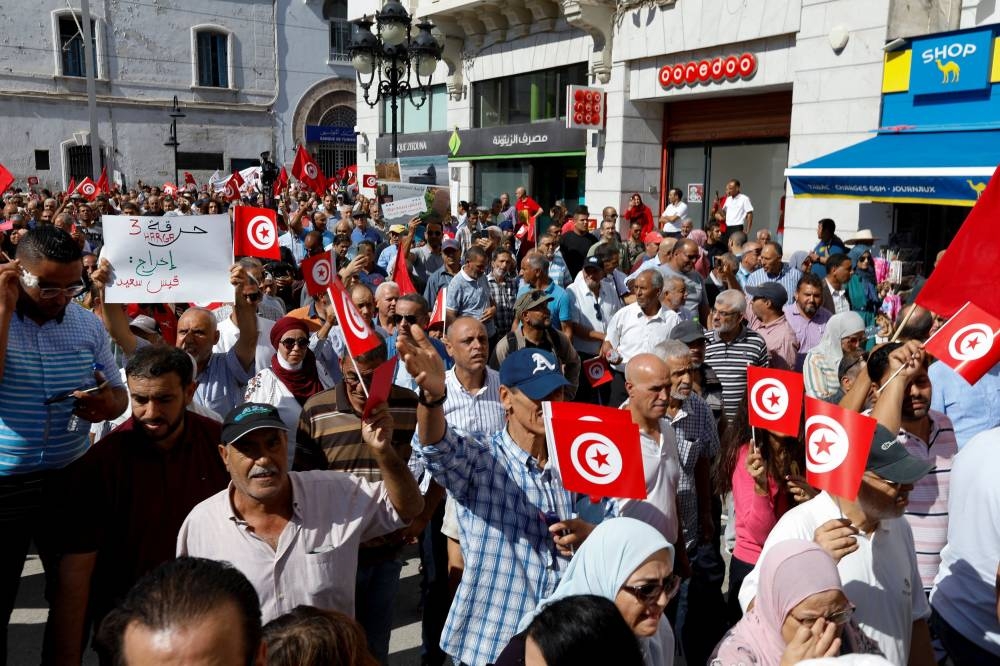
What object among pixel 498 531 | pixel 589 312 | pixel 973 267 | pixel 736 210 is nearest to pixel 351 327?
pixel 498 531

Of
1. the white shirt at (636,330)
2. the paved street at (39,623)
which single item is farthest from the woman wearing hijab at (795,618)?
the white shirt at (636,330)

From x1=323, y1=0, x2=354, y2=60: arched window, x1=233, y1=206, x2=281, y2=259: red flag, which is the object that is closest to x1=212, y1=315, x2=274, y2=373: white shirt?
x1=233, y1=206, x2=281, y2=259: red flag

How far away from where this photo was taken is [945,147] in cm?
1142

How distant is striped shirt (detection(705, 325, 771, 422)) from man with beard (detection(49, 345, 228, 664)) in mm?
3516

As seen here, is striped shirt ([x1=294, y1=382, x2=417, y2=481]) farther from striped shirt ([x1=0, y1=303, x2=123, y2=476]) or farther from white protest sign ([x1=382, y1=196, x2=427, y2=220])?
white protest sign ([x1=382, y1=196, x2=427, y2=220])

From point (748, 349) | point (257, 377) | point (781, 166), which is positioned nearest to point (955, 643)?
point (748, 349)

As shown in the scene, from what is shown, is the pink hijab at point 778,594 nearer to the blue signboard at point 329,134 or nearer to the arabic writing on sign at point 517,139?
the arabic writing on sign at point 517,139

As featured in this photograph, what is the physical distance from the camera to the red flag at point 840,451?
2.87 m

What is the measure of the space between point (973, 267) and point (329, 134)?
42.3 meters

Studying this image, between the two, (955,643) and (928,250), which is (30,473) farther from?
(928,250)

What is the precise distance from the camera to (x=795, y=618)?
2.47 metres

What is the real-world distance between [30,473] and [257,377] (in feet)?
4.02

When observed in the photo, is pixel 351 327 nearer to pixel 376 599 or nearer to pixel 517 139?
pixel 376 599

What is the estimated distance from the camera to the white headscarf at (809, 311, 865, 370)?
573 cm
